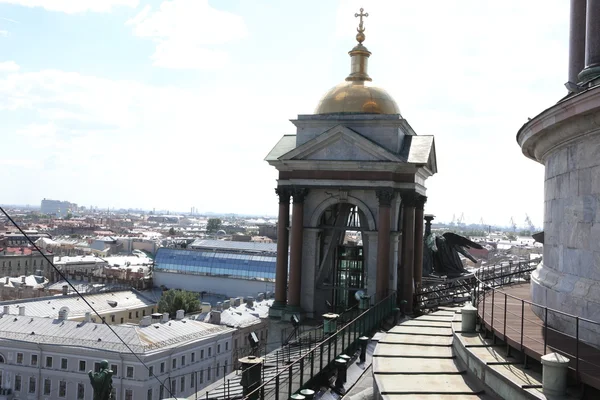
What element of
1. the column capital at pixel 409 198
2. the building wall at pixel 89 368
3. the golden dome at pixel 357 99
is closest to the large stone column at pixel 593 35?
the column capital at pixel 409 198

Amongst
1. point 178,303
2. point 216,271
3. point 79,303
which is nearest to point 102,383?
point 79,303

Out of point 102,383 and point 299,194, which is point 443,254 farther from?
point 102,383

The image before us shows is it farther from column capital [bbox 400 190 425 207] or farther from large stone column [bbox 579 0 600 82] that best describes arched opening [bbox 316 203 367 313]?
large stone column [bbox 579 0 600 82]

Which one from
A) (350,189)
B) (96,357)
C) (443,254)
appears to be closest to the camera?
(350,189)

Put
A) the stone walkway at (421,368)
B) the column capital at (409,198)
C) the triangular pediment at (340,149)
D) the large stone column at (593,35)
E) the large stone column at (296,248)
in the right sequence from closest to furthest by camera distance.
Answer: the stone walkway at (421,368) < the large stone column at (593,35) < the triangular pediment at (340,149) < the column capital at (409,198) < the large stone column at (296,248)

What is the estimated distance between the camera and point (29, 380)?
50125 mm

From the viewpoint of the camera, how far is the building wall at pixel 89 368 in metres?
46.4

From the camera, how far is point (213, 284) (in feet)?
324

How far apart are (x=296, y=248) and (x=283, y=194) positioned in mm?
2154

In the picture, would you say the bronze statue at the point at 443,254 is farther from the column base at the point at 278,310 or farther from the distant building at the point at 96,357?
the distant building at the point at 96,357

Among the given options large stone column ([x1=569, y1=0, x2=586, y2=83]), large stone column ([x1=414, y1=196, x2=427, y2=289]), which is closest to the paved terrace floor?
large stone column ([x1=569, y1=0, x2=586, y2=83])

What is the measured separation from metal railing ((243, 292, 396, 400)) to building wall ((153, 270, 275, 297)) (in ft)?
244

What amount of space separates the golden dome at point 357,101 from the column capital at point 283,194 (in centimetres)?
336

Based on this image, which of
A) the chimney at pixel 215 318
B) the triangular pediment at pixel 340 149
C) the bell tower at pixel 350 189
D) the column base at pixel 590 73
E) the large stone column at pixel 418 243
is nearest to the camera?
the column base at pixel 590 73
